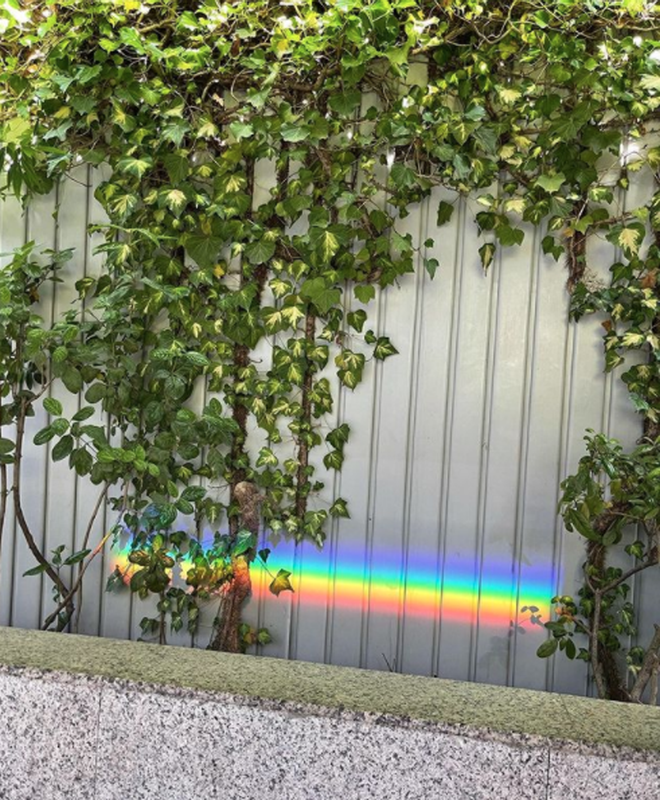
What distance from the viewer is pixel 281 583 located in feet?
8.15

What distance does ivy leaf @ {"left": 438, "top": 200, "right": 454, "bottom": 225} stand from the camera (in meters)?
2.35

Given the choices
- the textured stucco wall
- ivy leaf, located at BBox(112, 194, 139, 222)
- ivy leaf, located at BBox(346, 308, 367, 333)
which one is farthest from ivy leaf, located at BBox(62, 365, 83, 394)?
the textured stucco wall

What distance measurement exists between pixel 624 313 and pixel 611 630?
0.92 m

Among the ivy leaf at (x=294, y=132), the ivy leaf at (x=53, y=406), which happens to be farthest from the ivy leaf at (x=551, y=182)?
the ivy leaf at (x=53, y=406)

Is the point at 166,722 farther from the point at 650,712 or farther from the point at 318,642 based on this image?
the point at 318,642

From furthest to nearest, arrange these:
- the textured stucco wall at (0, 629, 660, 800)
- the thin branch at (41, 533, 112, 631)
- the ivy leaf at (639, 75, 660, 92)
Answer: the thin branch at (41, 533, 112, 631) → the ivy leaf at (639, 75, 660, 92) → the textured stucco wall at (0, 629, 660, 800)

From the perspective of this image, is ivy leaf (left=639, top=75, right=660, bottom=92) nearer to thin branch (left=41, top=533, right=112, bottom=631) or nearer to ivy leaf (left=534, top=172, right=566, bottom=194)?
ivy leaf (left=534, top=172, right=566, bottom=194)

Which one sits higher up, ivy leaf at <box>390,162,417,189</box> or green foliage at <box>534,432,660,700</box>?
ivy leaf at <box>390,162,417,189</box>

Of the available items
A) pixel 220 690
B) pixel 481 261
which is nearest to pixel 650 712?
pixel 220 690

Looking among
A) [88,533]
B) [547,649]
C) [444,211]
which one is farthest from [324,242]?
[547,649]

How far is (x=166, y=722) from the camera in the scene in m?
1.28

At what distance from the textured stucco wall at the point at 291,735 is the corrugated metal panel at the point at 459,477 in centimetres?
104

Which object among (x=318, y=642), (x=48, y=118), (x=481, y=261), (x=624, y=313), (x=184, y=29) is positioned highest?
(x=184, y=29)

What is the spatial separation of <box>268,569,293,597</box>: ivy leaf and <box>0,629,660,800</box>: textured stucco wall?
3.50ft
